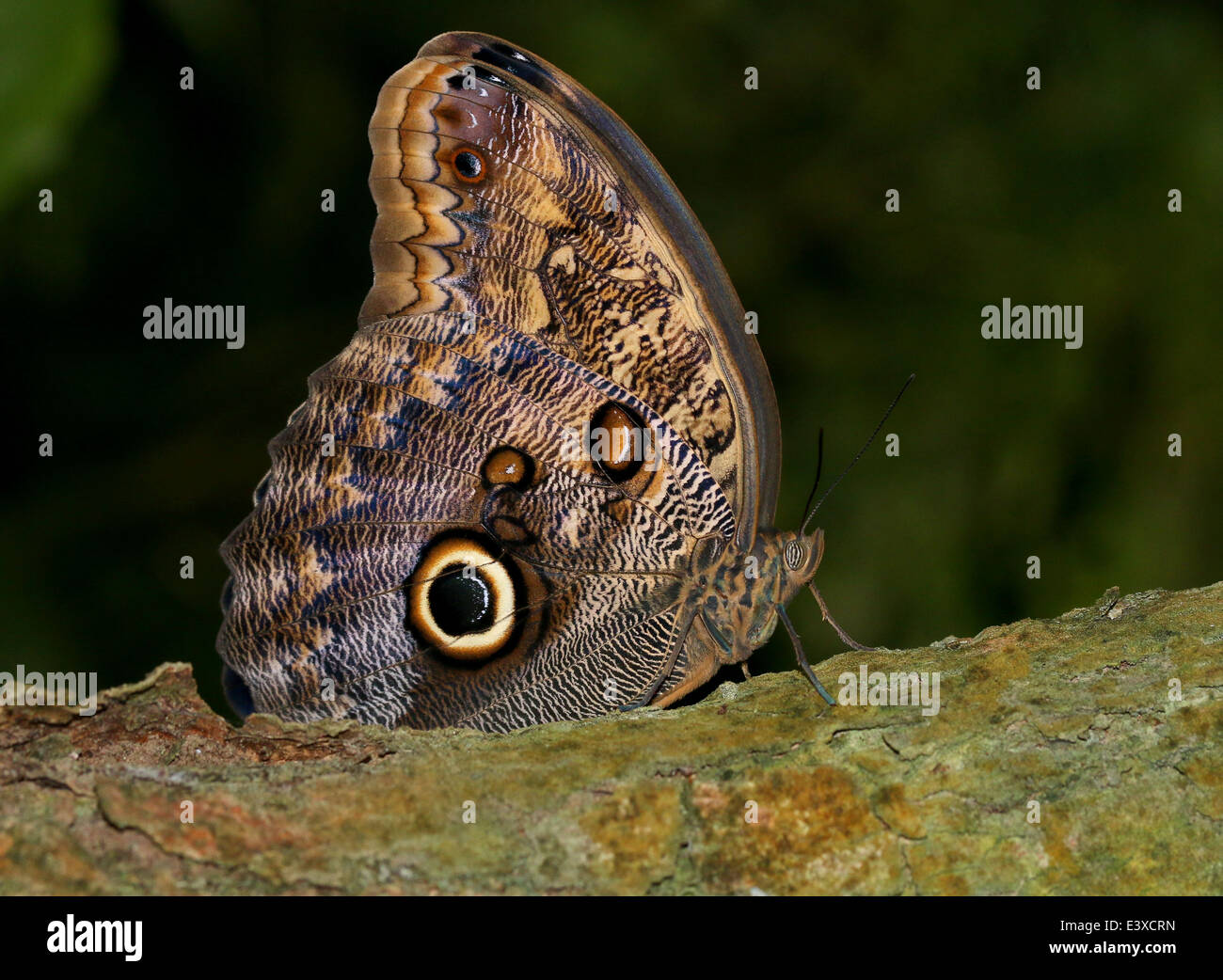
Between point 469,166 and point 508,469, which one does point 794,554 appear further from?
point 469,166

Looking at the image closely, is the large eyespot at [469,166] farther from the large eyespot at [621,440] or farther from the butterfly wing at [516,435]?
the large eyespot at [621,440]

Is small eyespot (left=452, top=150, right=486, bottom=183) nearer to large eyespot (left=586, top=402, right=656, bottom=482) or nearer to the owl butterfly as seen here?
the owl butterfly

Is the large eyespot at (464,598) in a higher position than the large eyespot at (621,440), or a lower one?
lower

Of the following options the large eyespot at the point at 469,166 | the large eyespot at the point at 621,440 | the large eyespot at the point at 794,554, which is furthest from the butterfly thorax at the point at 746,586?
the large eyespot at the point at 469,166

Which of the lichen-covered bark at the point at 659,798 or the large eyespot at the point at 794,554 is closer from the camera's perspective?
the lichen-covered bark at the point at 659,798

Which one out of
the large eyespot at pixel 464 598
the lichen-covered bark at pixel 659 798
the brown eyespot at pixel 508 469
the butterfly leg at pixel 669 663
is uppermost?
the brown eyespot at pixel 508 469

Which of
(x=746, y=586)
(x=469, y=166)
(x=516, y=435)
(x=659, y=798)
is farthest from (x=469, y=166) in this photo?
(x=659, y=798)

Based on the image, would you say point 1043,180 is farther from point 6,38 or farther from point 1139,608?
point 6,38
